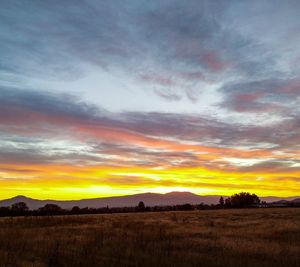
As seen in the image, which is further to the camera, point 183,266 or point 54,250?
point 54,250

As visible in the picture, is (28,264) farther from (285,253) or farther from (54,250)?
(285,253)

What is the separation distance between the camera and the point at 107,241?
1980 cm

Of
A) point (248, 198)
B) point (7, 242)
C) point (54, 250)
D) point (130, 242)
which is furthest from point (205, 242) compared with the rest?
point (248, 198)

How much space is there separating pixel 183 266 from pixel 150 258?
5.84ft

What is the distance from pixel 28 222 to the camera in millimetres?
33938

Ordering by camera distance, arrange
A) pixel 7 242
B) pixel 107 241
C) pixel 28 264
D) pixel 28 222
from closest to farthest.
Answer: pixel 28 264
pixel 7 242
pixel 107 241
pixel 28 222

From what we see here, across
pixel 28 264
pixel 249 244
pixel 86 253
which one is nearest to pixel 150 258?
pixel 86 253

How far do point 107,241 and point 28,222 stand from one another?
16689mm

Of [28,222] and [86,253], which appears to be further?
[28,222]

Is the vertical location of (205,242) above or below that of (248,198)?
below

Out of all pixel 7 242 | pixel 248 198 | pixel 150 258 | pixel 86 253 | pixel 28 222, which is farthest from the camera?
pixel 248 198

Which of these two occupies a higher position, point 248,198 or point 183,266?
point 248,198

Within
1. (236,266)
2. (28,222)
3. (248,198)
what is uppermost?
(248,198)

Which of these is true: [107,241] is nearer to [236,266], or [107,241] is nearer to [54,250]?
[54,250]
